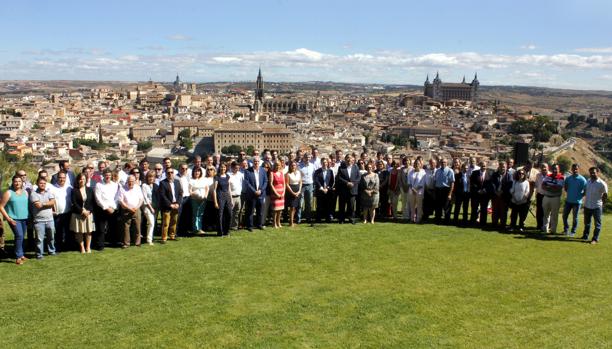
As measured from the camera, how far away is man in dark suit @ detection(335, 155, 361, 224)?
9164 mm

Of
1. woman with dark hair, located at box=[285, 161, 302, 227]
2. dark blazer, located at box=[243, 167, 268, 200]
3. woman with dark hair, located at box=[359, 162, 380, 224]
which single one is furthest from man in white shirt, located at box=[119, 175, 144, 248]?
woman with dark hair, located at box=[359, 162, 380, 224]

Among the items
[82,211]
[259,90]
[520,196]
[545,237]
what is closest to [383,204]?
[520,196]

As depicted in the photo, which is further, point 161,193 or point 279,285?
point 161,193

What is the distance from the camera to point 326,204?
31.4 ft

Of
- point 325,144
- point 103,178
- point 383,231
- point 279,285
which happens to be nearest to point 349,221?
point 383,231

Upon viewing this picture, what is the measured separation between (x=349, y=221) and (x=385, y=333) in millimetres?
4761

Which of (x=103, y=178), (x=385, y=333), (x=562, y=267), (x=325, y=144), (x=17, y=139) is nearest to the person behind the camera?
(x=385, y=333)

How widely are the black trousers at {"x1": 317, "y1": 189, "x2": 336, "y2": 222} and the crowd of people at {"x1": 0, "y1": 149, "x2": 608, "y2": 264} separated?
2 cm

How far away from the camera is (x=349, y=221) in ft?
31.0

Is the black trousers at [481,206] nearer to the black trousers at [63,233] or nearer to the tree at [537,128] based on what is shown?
the black trousers at [63,233]

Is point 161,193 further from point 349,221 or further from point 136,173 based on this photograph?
point 349,221

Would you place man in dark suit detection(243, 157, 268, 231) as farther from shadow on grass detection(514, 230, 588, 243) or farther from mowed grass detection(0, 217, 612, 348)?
shadow on grass detection(514, 230, 588, 243)

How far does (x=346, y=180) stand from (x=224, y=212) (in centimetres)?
231

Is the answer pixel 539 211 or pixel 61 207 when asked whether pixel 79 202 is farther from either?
pixel 539 211
